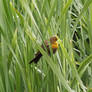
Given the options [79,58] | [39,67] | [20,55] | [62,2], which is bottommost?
[79,58]

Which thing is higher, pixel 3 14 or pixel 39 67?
pixel 3 14

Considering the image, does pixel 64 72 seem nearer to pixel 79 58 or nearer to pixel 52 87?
pixel 52 87

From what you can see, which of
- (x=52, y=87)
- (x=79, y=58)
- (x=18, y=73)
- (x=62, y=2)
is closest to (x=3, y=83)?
(x=18, y=73)

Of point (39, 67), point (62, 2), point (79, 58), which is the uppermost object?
point (62, 2)

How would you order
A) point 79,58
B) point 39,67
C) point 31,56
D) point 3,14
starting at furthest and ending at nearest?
point 79,58 → point 39,67 → point 31,56 → point 3,14

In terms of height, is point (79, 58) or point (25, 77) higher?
point (25, 77)

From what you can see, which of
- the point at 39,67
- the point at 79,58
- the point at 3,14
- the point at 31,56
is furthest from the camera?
the point at 79,58

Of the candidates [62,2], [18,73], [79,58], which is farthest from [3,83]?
[79,58]

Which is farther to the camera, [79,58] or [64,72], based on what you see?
[79,58]

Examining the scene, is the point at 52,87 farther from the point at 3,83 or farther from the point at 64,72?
the point at 3,83
